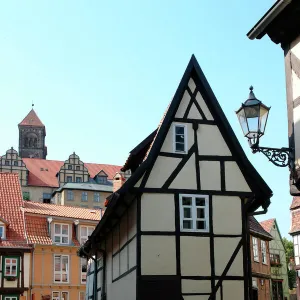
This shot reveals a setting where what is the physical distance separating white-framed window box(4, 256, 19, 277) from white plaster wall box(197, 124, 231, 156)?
24.8 m

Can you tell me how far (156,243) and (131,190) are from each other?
168 cm

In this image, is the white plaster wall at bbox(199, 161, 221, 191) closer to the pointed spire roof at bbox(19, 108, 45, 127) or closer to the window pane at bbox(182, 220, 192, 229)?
the window pane at bbox(182, 220, 192, 229)

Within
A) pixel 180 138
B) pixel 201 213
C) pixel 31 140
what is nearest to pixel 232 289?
pixel 201 213

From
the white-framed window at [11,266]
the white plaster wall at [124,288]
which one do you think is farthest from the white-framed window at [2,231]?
the white plaster wall at [124,288]

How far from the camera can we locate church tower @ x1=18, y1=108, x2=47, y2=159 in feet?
440

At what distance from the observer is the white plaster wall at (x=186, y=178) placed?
61.6 ft

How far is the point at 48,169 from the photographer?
102 meters

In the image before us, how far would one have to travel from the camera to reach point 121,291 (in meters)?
20.1

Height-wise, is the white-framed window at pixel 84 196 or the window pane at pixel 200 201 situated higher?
the white-framed window at pixel 84 196

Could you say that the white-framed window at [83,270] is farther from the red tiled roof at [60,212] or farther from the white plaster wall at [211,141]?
the white plaster wall at [211,141]

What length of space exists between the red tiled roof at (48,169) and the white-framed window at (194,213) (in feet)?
264

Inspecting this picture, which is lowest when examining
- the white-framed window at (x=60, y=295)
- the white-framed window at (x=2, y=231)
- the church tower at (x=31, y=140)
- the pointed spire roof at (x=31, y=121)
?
the white-framed window at (x=60, y=295)

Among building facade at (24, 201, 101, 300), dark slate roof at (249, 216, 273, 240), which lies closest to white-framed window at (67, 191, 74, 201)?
building facade at (24, 201, 101, 300)

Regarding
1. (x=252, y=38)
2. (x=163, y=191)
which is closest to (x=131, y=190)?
(x=163, y=191)
